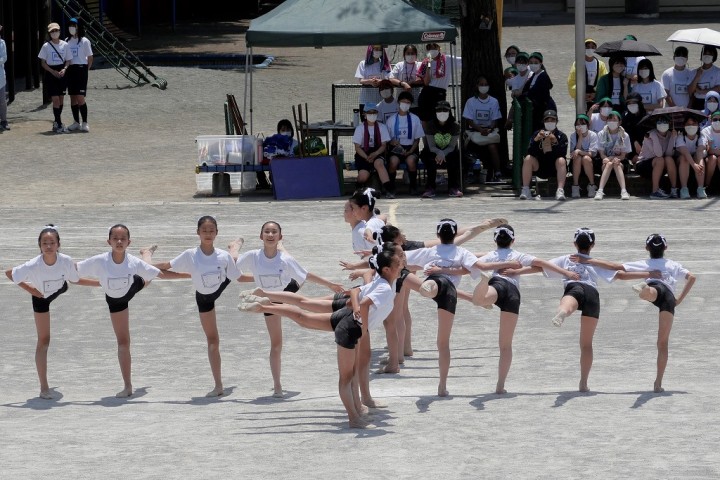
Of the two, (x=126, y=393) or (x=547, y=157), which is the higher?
(x=547, y=157)

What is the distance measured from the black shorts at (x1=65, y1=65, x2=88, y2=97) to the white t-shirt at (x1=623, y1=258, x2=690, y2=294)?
17.7 m

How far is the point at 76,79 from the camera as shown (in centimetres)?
2691

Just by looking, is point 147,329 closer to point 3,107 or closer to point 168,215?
point 168,215

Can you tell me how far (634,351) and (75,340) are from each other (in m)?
5.62

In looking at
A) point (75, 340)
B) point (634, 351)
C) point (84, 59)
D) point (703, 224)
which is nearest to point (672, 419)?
point (634, 351)

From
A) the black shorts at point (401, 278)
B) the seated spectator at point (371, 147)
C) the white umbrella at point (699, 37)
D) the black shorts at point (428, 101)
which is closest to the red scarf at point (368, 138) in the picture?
the seated spectator at point (371, 147)

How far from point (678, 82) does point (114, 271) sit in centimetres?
1304

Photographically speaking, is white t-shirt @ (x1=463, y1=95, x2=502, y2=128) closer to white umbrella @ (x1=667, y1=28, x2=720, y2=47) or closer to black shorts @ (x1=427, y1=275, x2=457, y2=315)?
white umbrella @ (x1=667, y1=28, x2=720, y2=47)

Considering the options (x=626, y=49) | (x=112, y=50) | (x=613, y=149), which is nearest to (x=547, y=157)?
(x=613, y=149)

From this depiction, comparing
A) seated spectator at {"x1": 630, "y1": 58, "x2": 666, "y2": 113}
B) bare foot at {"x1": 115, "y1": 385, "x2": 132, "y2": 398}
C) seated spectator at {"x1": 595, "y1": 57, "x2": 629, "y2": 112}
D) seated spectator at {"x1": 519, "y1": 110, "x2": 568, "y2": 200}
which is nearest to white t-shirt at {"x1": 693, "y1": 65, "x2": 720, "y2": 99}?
seated spectator at {"x1": 630, "y1": 58, "x2": 666, "y2": 113}

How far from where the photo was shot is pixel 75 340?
45.1 ft

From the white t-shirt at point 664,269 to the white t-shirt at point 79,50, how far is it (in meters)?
17.9

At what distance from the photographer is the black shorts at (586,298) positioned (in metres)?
11.2

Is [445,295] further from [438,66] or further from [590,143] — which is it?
[438,66]
